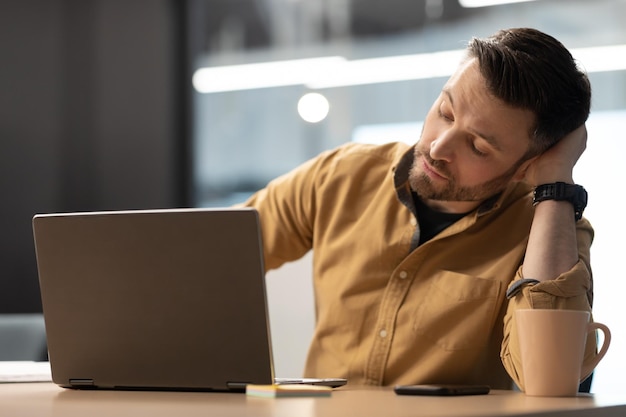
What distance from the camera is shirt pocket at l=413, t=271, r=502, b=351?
1.64m

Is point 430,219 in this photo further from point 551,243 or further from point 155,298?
point 155,298

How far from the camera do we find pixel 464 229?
5.57ft

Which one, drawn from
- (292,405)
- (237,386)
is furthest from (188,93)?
(292,405)

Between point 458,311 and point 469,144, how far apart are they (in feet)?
0.98

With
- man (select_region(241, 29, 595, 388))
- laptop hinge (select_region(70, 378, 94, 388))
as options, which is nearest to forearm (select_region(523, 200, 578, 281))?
A: man (select_region(241, 29, 595, 388))

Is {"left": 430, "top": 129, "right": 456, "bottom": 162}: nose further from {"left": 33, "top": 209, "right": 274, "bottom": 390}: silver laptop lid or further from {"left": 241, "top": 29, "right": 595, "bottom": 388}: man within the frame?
{"left": 33, "top": 209, "right": 274, "bottom": 390}: silver laptop lid

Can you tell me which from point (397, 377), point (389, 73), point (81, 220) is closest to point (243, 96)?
point (389, 73)

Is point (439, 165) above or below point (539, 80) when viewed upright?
below

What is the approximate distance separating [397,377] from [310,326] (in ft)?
1.11

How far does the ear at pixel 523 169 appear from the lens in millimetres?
1678

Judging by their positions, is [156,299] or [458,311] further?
[458,311]

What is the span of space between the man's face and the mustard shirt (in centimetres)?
6

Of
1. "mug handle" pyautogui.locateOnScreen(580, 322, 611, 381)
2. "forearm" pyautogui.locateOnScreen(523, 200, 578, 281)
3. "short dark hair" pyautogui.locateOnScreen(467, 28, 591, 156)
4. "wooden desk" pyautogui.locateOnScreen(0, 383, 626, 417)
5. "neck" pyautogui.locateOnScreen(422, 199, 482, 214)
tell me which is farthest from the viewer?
"neck" pyautogui.locateOnScreen(422, 199, 482, 214)

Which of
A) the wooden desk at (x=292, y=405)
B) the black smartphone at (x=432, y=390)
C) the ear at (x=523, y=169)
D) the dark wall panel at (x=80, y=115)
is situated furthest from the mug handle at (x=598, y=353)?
the dark wall panel at (x=80, y=115)
